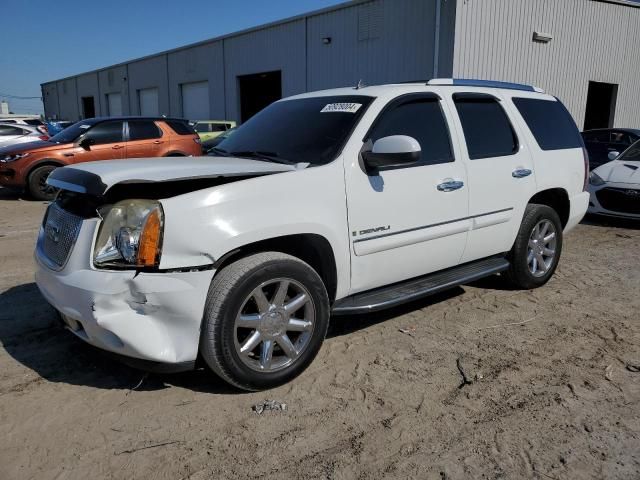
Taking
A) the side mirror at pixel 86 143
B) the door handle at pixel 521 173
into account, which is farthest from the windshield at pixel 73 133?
the door handle at pixel 521 173

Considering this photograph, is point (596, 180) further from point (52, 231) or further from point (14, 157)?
point (14, 157)

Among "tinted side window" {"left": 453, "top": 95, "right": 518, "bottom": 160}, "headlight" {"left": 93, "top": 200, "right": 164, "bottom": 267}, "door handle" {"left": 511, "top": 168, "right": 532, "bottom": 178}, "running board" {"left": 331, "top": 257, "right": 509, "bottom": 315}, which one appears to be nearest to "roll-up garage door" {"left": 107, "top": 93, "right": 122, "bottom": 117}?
"tinted side window" {"left": 453, "top": 95, "right": 518, "bottom": 160}

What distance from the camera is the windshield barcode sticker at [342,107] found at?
12.4 ft

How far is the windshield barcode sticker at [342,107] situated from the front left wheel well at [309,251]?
1.05 meters

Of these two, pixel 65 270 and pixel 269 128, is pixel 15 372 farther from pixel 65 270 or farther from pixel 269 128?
pixel 269 128

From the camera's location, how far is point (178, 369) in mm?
2857

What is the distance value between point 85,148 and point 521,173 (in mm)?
9020

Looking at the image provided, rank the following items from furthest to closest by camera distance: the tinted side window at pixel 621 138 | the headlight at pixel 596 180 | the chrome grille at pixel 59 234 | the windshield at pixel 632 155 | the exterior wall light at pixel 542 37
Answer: the exterior wall light at pixel 542 37 < the tinted side window at pixel 621 138 < the windshield at pixel 632 155 < the headlight at pixel 596 180 < the chrome grille at pixel 59 234

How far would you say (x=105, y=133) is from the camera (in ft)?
36.2

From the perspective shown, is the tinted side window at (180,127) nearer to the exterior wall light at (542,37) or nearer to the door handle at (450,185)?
the door handle at (450,185)

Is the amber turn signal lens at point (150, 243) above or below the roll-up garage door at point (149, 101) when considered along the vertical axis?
below

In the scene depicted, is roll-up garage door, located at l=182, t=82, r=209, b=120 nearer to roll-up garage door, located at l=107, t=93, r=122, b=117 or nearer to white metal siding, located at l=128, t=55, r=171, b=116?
white metal siding, located at l=128, t=55, r=171, b=116

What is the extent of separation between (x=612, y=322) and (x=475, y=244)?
1277mm

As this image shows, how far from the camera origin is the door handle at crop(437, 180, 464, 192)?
3.89 metres
